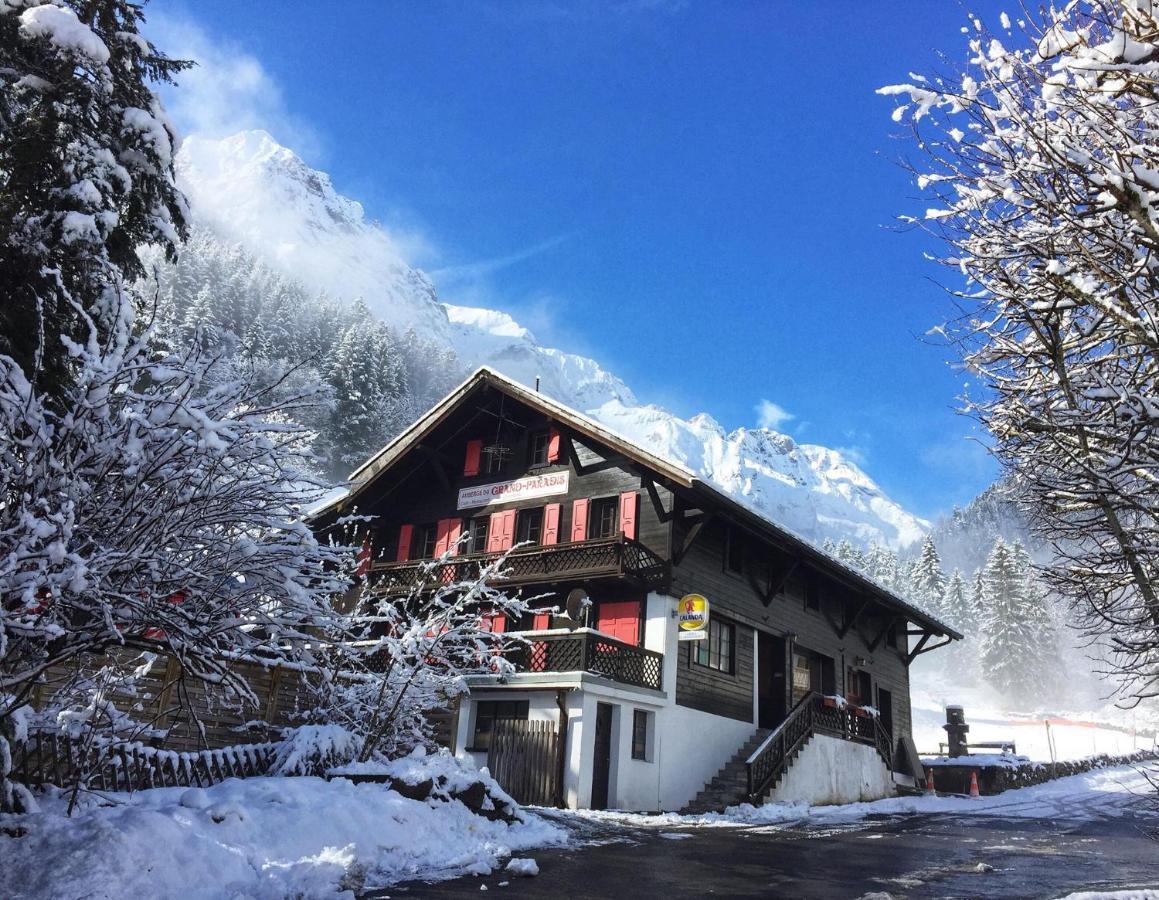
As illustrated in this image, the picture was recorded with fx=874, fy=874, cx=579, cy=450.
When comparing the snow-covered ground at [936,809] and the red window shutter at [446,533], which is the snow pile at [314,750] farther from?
the red window shutter at [446,533]

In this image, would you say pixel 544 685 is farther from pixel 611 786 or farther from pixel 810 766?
pixel 810 766

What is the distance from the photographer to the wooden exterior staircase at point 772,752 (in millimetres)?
21078

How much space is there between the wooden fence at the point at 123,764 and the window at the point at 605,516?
12.6 metres

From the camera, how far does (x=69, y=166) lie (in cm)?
1070

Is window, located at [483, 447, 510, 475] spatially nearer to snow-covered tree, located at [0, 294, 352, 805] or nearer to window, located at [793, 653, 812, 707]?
window, located at [793, 653, 812, 707]

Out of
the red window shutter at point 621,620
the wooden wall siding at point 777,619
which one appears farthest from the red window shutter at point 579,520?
the wooden wall siding at point 777,619

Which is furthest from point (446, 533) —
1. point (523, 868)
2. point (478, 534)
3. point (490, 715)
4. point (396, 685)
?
point (523, 868)

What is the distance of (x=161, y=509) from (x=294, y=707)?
9.35 metres

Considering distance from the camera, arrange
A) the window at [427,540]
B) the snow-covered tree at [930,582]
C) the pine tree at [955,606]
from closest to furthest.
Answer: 1. the window at [427,540]
2. the snow-covered tree at [930,582]
3. the pine tree at [955,606]

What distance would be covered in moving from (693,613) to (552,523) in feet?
16.8

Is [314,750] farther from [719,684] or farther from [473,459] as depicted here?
[473,459]

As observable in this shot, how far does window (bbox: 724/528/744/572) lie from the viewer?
24.7 metres

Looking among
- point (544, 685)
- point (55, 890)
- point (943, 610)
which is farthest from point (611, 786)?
point (943, 610)

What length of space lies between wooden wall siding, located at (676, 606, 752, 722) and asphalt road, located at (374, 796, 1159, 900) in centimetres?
552
